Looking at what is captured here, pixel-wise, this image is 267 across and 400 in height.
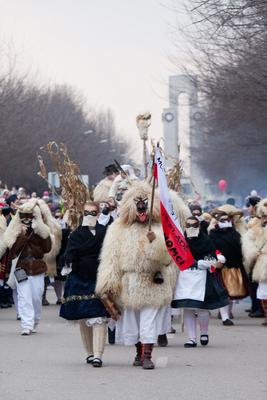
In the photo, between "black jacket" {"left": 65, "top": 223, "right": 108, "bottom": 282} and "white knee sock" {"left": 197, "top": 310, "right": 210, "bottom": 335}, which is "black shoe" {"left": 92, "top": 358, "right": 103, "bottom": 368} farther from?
"white knee sock" {"left": 197, "top": 310, "right": 210, "bottom": 335}

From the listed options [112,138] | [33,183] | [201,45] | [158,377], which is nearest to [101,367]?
[158,377]

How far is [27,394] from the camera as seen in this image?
1144 centimetres

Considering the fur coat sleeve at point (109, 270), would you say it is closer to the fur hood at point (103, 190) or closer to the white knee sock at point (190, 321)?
the white knee sock at point (190, 321)

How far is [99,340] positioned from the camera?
1358 cm

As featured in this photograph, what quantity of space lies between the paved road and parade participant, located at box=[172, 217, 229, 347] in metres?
0.31

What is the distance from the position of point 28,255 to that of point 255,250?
4051 mm

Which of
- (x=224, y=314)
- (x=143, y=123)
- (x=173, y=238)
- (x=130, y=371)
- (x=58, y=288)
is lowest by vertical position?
(x=130, y=371)

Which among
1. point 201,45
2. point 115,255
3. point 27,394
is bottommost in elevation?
point 27,394

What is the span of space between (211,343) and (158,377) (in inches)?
161

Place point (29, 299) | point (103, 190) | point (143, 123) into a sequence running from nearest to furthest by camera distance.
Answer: point (29, 299) < point (143, 123) < point (103, 190)

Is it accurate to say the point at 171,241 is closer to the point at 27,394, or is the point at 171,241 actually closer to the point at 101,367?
the point at 101,367

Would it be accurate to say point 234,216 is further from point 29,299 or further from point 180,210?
point 29,299

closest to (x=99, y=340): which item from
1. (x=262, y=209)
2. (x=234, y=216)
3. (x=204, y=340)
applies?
(x=204, y=340)

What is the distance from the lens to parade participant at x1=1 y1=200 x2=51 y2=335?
1780 cm
